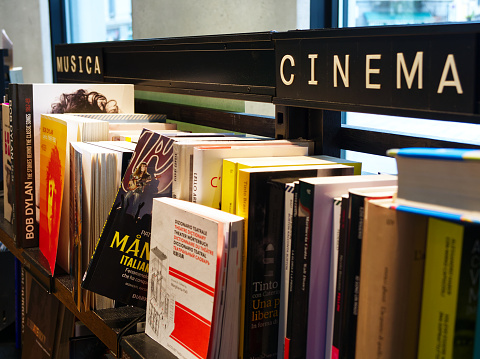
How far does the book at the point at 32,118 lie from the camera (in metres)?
1.71

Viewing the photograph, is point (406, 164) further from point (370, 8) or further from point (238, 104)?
point (370, 8)

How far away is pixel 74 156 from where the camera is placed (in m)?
1.42

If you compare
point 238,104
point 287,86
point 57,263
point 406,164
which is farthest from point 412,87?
point 57,263

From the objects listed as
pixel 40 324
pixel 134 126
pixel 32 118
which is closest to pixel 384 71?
pixel 134 126

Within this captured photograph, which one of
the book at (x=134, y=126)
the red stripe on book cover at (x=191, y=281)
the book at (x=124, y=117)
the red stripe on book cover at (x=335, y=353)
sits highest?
the book at (x=124, y=117)

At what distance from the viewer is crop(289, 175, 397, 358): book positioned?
2.91 ft

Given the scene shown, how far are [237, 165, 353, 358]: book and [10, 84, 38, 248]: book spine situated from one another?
0.95 meters

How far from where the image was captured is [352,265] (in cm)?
81

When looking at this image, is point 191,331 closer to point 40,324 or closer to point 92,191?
point 92,191

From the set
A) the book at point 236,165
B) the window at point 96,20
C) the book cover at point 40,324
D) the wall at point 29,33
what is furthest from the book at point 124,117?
the wall at point 29,33

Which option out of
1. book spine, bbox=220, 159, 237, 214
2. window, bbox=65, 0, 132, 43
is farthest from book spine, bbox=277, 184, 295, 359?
window, bbox=65, 0, 132, 43

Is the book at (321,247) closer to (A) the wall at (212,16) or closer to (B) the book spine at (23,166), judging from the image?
(B) the book spine at (23,166)

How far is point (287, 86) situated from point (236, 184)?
31cm

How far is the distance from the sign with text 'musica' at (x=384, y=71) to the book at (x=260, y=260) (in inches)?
6.1
